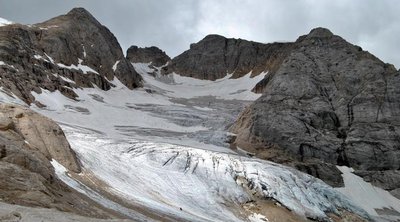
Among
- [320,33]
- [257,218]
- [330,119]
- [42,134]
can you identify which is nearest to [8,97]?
[42,134]

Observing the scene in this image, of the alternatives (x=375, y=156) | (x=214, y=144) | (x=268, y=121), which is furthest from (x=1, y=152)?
(x=375, y=156)

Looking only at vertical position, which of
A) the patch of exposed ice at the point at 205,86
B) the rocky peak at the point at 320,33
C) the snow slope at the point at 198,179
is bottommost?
the snow slope at the point at 198,179

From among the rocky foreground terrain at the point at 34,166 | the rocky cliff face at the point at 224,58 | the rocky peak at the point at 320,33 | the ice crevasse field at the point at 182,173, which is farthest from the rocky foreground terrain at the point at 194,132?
the rocky cliff face at the point at 224,58

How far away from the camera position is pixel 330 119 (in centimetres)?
8338

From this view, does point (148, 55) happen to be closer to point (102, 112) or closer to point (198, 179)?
point (102, 112)

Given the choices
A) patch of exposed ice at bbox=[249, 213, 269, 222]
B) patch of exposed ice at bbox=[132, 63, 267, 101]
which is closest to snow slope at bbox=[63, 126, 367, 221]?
patch of exposed ice at bbox=[249, 213, 269, 222]

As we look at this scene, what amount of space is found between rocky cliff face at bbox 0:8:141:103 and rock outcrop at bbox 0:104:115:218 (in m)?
41.9

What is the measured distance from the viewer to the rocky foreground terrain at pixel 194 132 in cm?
3132

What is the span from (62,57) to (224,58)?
65.1 meters

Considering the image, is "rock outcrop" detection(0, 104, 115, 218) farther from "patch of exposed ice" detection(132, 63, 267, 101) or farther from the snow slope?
"patch of exposed ice" detection(132, 63, 267, 101)

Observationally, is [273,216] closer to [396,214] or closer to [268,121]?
[396,214]

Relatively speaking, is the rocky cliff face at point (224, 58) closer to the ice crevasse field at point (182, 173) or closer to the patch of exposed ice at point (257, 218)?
the ice crevasse field at point (182, 173)

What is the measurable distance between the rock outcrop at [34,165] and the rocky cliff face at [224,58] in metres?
111

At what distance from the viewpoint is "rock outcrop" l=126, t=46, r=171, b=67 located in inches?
6880
